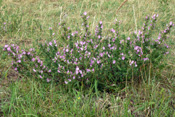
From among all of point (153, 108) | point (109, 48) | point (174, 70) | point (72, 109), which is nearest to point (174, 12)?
point (174, 70)

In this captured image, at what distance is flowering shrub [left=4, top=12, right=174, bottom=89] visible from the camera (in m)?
2.00

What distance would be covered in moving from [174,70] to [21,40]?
2.69m

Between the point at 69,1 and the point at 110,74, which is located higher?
the point at 69,1

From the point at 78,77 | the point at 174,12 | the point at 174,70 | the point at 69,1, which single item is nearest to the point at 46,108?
the point at 78,77

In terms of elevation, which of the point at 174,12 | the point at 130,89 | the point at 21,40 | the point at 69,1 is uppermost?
the point at 69,1

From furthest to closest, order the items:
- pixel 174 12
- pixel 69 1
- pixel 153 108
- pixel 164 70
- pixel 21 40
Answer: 1. pixel 69 1
2. pixel 174 12
3. pixel 21 40
4. pixel 164 70
5. pixel 153 108

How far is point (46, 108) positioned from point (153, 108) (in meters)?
1.09

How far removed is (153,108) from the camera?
180 cm

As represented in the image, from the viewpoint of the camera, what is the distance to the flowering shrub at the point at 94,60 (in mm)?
1996

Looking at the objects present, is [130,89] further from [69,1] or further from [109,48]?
[69,1]

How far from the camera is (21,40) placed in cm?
348

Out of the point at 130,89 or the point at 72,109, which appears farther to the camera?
the point at 130,89

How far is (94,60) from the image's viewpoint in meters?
1.99

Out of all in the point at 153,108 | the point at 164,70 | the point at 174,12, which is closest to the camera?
the point at 153,108
